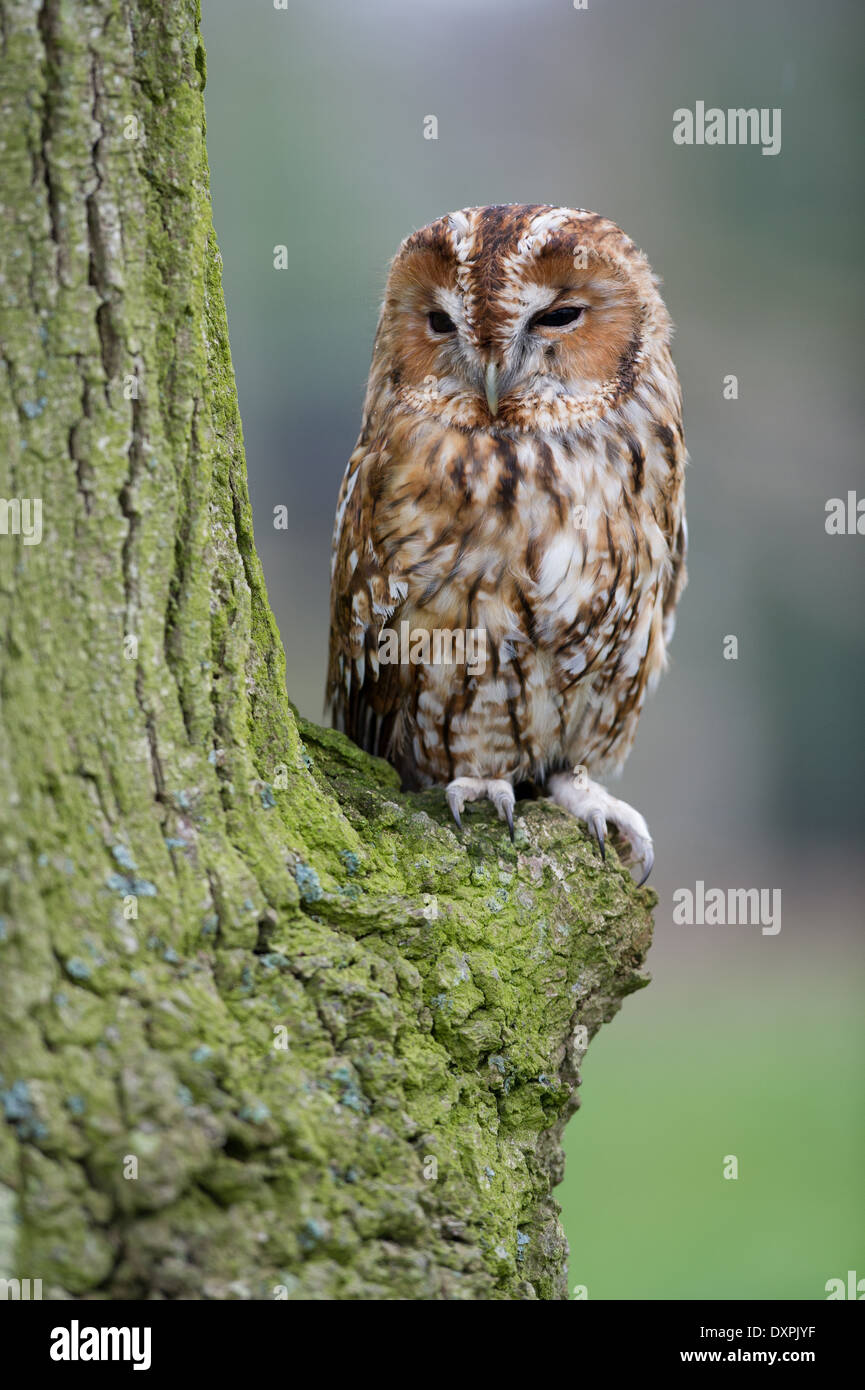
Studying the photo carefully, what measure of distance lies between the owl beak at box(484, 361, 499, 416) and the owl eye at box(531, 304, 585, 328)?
13cm

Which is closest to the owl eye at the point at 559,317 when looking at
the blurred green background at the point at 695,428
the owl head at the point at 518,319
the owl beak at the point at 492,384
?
the owl head at the point at 518,319

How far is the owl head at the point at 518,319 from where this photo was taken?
1.97 metres

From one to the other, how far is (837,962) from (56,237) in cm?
755

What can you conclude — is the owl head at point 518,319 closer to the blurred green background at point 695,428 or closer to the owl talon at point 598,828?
the owl talon at point 598,828

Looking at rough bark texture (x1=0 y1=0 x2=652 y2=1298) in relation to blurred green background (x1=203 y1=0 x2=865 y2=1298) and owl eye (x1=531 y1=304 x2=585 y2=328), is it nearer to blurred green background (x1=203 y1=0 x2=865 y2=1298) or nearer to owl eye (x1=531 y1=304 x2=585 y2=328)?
owl eye (x1=531 y1=304 x2=585 y2=328)

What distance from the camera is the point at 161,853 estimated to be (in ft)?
4.28

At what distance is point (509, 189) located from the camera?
5.50m

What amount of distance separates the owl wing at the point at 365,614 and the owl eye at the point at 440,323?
0.27 m

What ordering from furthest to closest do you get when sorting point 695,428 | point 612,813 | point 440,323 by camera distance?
point 695,428, point 612,813, point 440,323

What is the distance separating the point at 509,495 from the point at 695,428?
17.6ft

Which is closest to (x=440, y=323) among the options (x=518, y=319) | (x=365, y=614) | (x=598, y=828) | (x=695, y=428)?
(x=518, y=319)

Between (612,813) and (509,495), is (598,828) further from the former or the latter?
(509,495)
